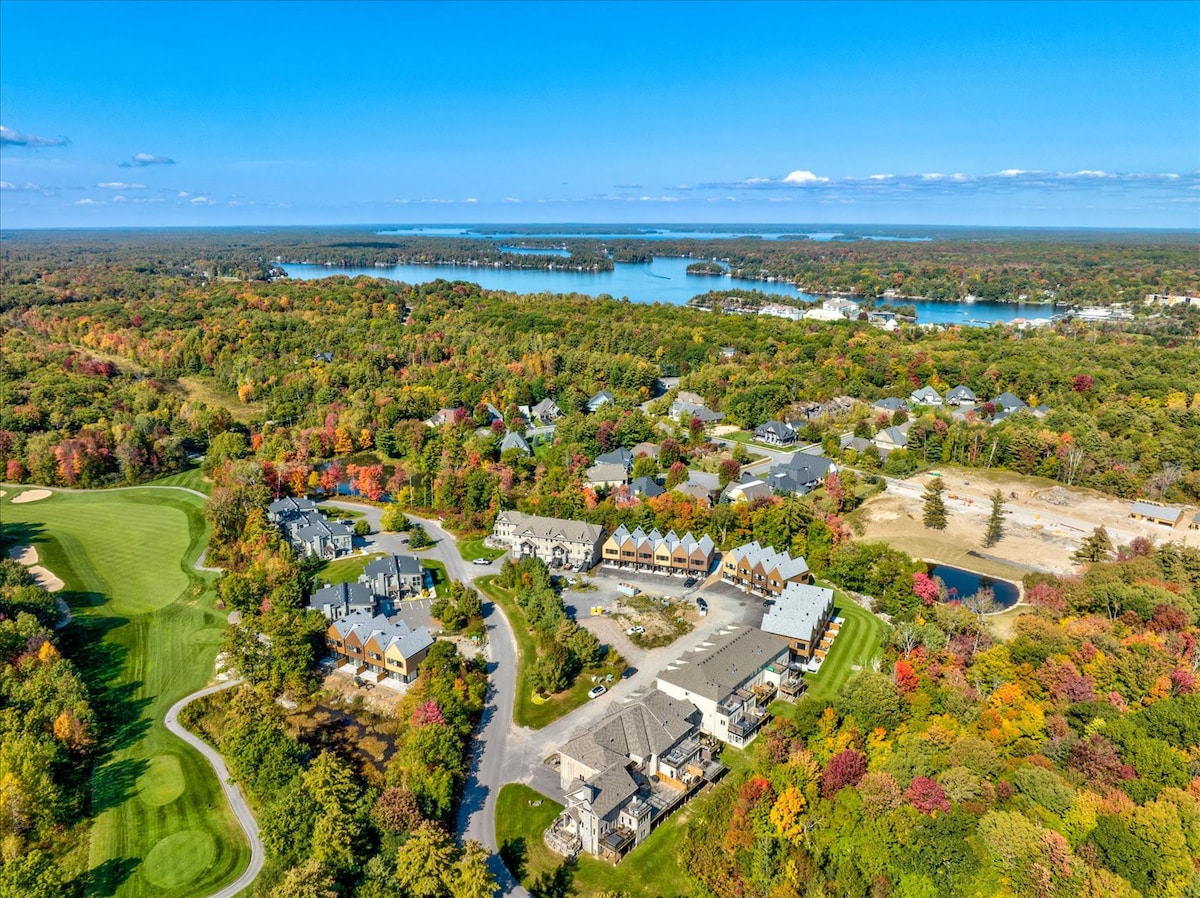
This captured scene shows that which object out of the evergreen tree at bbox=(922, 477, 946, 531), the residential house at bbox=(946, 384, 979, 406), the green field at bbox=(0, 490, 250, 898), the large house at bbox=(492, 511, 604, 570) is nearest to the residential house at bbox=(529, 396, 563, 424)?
the large house at bbox=(492, 511, 604, 570)

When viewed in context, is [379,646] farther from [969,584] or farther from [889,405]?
[889,405]

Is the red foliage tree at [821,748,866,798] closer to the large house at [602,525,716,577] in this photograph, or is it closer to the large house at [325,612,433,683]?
the large house at [325,612,433,683]

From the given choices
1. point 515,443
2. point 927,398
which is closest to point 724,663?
point 515,443

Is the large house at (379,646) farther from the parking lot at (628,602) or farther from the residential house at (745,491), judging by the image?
the residential house at (745,491)

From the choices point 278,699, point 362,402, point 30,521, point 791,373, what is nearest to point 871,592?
point 278,699

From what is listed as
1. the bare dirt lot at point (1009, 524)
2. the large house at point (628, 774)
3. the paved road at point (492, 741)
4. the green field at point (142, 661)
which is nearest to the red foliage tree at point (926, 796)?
the large house at point (628, 774)

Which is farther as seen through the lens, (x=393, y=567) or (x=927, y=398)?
(x=927, y=398)
